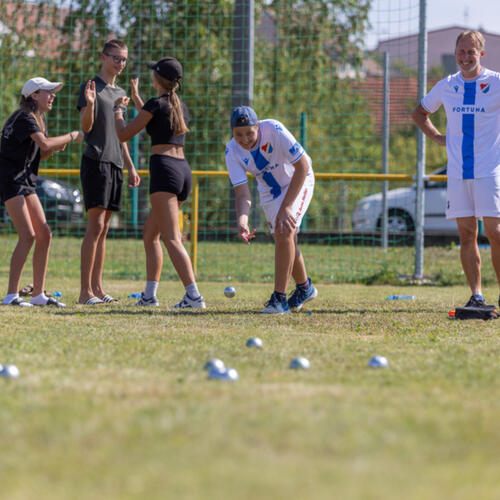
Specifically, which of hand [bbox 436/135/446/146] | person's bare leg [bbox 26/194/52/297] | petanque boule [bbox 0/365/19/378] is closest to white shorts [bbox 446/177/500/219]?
hand [bbox 436/135/446/146]

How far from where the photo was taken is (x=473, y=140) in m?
6.20

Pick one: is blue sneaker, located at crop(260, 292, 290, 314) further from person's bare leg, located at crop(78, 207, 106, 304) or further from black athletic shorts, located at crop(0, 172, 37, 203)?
black athletic shorts, located at crop(0, 172, 37, 203)

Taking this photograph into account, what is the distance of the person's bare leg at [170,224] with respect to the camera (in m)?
6.41

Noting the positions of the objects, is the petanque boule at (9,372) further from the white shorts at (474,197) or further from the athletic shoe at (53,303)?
the white shorts at (474,197)

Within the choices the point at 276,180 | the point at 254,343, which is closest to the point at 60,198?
the point at 276,180

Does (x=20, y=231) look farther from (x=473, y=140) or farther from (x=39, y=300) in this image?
(x=473, y=140)

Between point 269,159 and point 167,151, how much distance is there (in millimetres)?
813

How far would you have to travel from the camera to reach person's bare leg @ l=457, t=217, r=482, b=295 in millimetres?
6355

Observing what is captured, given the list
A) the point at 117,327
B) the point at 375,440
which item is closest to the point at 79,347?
the point at 117,327

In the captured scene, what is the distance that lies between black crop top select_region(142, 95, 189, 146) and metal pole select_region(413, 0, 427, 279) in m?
4.23

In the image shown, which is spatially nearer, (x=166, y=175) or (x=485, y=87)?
(x=485, y=87)

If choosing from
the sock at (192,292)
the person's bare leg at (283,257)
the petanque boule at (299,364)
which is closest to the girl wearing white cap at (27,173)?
the sock at (192,292)

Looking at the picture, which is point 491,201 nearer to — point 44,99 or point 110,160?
point 110,160

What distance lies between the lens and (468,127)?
→ 6215mm
